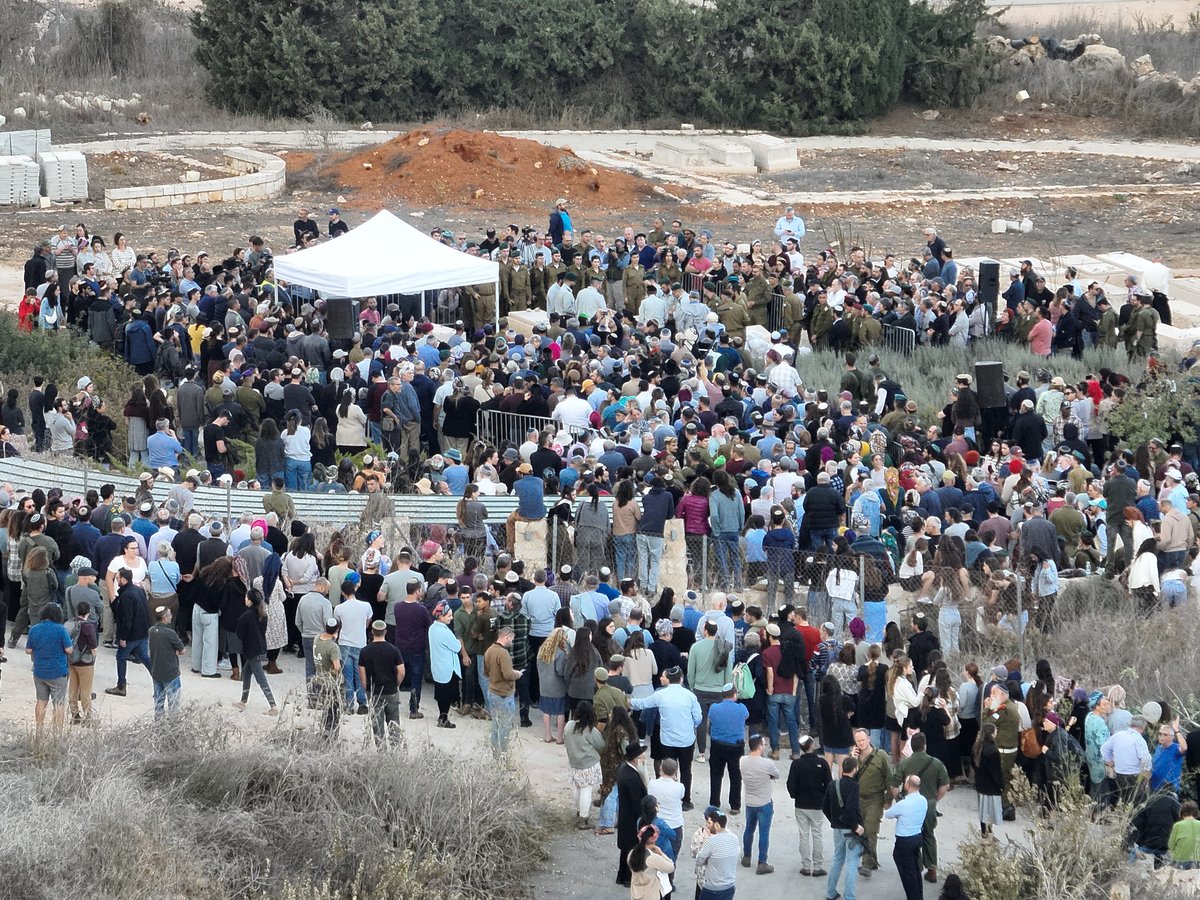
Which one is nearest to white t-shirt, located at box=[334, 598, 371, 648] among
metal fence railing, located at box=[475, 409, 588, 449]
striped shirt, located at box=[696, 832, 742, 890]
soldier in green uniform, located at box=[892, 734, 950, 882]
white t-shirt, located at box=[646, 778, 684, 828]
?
white t-shirt, located at box=[646, 778, 684, 828]

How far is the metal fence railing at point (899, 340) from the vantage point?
22.5 meters

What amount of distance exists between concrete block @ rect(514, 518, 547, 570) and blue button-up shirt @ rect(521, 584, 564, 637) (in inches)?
79.7

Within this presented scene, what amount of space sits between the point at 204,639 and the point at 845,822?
208 inches

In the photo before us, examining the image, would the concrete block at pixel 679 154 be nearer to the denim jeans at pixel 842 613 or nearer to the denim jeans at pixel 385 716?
the denim jeans at pixel 842 613

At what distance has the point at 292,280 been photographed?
69.6 feet

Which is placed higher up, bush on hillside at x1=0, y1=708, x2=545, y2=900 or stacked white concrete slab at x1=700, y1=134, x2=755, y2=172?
stacked white concrete slab at x1=700, y1=134, x2=755, y2=172

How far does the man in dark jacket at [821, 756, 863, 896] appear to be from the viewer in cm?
1096

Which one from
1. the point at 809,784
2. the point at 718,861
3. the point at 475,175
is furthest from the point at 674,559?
the point at 475,175

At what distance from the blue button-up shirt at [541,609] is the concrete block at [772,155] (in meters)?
28.9

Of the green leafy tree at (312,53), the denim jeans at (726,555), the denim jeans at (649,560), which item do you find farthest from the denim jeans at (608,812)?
the green leafy tree at (312,53)

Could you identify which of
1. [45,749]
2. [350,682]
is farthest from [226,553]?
[45,749]

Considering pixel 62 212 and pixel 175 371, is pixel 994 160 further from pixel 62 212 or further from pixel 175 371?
pixel 175 371

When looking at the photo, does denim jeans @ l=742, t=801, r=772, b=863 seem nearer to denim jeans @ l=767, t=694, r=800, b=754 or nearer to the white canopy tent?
denim jeans @ l=767, t=694, r=800, b=754

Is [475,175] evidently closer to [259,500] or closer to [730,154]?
[730,154]
